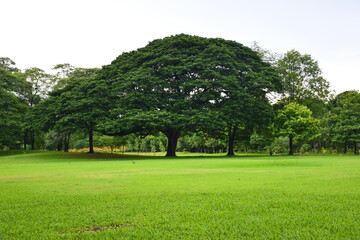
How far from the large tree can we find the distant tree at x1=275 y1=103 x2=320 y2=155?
5398mm

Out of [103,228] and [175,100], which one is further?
[175,100]

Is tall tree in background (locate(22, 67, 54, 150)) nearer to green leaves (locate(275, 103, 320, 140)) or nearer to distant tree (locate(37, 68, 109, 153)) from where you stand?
distant tree (locate(37, 68, 109, 153))

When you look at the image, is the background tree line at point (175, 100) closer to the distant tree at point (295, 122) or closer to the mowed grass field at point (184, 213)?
the distant tree at point (295, 122)

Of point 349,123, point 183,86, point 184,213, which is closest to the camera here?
point 184,213

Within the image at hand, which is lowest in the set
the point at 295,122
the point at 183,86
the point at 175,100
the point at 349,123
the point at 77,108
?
the point at 349,123

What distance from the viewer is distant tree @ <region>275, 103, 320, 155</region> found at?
1645 inches

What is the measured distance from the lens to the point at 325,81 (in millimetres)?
53656

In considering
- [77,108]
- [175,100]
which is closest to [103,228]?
[175,100]

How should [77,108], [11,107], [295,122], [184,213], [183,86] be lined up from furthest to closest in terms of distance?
[11,107] → [295,122] → [183,86] → [77,108] → [184,213]

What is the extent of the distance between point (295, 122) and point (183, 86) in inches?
688

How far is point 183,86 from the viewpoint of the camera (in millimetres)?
35469

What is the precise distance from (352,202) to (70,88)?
3882cm

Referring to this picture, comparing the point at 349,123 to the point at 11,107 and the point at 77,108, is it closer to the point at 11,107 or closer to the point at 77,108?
the point at 77,108

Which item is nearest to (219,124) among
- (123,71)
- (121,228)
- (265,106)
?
(265,106)
